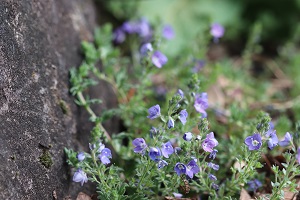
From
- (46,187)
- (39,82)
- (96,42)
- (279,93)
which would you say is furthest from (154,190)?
(279,93)

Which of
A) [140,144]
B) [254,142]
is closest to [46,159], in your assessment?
[140,144]

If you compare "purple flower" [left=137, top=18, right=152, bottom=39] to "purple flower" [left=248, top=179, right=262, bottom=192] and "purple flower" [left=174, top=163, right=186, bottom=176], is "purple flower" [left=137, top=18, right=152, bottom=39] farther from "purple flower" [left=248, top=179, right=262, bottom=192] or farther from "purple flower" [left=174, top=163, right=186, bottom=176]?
"purple flower" [left=174, top=163, right=186, bottom=176]

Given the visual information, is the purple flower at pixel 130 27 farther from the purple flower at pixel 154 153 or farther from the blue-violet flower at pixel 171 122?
the purple flower at pixel 154 153

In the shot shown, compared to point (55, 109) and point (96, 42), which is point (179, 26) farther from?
point (55, 109)

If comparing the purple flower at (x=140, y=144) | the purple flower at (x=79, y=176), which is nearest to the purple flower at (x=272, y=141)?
the purple flower at (x=140, y=144)

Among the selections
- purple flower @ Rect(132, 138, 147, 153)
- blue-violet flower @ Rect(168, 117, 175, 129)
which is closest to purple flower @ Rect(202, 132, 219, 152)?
blue-violet flower @ Rect(168, 117, 175, 129)

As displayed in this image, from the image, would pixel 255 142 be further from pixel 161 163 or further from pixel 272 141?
pixel 161 163
